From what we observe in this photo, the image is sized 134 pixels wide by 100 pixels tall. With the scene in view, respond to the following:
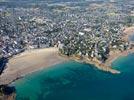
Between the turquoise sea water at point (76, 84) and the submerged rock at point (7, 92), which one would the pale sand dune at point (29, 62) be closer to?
the turquoise sea water at point (76, 84)

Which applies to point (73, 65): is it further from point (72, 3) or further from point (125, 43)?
point (72, 3)

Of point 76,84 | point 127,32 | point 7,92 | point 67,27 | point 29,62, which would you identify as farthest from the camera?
point 67,27

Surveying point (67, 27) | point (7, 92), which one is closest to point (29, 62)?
point (7, 92)

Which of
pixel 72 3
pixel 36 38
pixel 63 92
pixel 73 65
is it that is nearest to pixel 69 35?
pixel 36 38

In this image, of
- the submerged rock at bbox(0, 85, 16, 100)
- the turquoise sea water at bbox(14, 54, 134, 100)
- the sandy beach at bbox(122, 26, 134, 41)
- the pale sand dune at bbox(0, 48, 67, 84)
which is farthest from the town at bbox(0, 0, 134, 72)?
the submerged rock at bbox(0, 85, 16, 100)

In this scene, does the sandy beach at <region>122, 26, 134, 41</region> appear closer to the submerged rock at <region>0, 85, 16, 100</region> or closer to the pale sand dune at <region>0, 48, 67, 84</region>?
the pale sand dune at <region>0, 48, 67, 84</region>

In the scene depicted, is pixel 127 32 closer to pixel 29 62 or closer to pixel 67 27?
pixel 67 27

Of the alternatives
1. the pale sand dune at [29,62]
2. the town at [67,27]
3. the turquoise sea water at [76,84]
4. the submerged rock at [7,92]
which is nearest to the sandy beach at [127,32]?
the town at [67,27]

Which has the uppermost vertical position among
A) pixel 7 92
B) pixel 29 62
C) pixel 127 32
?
pixel 127 32
